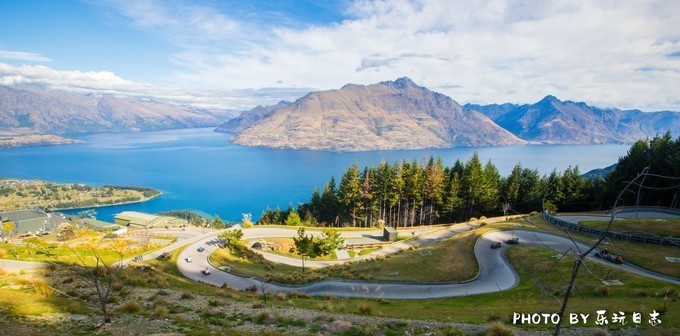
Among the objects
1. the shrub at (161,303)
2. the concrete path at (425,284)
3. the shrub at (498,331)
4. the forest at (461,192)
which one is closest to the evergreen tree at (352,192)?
the forest at (461,192)

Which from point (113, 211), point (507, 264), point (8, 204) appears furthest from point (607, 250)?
point (8, 204)

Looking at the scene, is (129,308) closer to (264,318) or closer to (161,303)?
(161,303)

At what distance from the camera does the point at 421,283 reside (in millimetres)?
28281

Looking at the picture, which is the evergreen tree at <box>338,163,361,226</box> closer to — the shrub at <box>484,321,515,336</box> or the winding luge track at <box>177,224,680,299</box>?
the winding luge track at <box>177,224,680,299</box>

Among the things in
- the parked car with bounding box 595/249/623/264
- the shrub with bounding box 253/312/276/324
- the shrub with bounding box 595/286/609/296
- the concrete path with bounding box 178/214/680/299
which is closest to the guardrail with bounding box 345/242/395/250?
the concrete path with bounding box 178/214/680/299

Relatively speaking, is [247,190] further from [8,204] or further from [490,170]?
[490,170]

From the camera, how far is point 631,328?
12.4 metres

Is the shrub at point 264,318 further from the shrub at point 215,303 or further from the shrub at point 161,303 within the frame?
the shrub at point 161,303

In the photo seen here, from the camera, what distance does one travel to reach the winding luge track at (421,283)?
25578mm

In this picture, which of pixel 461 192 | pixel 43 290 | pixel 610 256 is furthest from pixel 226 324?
pixel 461 192

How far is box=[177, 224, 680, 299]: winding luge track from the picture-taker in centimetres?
2558

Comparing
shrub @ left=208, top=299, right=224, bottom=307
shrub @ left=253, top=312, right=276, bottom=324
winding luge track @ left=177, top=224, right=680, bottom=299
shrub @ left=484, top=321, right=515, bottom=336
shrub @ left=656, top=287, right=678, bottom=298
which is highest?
shrub @ left=484, top=321, right=515, bottom=336

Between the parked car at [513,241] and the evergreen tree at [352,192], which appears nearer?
the parked car at [513,241]

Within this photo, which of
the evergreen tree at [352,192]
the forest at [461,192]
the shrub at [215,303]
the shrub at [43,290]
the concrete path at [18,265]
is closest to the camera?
the shrub at [43,290]
